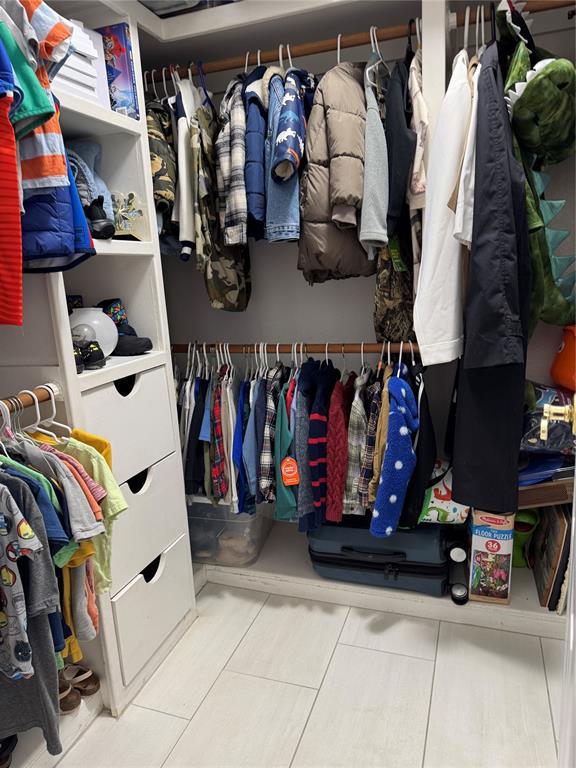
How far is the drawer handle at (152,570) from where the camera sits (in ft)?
5.96

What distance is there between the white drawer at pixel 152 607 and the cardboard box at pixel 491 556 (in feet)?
3.37

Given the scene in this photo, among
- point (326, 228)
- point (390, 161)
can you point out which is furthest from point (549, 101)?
point (326, 228)

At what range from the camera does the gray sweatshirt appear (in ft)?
5.61

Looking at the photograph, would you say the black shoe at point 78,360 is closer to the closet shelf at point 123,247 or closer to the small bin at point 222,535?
the closet shelf at point 123,247

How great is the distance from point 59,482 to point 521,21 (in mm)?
1774

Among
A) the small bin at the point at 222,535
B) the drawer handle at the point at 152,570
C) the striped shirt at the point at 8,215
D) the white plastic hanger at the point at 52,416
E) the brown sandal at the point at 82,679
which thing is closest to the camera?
the striped shirt at the point at 8,215

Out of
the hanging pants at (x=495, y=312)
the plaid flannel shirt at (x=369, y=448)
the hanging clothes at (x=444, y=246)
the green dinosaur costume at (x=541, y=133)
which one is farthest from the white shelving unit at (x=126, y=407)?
the green dinosaur costume at (x=541, y=133)

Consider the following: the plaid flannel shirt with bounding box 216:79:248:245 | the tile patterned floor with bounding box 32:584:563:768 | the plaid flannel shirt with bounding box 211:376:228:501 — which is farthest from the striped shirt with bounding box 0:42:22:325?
the tile patterned floor with bounding box 32:584:563:768

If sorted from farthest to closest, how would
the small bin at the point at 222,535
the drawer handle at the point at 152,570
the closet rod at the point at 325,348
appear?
the small bin at the point at 222,535 → the closet rod at the point at 325,348 → the drawer handle at the point at 152,570

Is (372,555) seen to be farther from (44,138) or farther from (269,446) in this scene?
(44,138)

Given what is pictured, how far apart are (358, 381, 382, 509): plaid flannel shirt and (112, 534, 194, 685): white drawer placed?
665 millimetres

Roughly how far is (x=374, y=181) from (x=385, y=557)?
4.31 feet

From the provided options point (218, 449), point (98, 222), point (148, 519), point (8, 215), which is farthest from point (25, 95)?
point (218, 449)

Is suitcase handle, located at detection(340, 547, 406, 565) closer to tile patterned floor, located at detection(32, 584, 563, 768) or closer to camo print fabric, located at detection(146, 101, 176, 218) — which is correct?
tile patterned floor, located at detection(32, 584, 563, 768)
